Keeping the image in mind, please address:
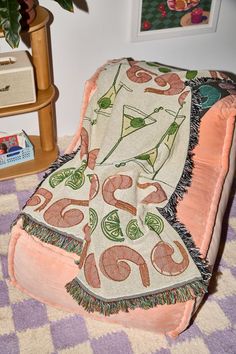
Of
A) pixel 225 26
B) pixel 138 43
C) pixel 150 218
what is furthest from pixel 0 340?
pixel 225 26

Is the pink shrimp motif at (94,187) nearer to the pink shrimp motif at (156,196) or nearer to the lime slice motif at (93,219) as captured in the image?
the lime slice motif at (93,219)

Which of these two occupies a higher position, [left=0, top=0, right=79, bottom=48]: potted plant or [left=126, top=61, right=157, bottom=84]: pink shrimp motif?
[left=0, top=0, right=79, bottom=48]: potted plant

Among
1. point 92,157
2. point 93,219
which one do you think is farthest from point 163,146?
point 93,219

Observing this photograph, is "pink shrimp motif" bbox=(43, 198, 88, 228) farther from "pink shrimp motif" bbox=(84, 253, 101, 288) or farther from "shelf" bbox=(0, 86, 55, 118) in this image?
"shelf" bbox=(0, 86, 55, 118)

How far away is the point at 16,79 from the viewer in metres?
2.09

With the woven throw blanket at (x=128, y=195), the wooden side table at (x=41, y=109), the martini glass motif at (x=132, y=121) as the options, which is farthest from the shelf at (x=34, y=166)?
the martini glass motif at (x=132, y=121)

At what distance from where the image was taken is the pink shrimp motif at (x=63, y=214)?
1711 millimetres

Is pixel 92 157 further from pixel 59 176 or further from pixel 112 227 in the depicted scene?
pixel 112 227

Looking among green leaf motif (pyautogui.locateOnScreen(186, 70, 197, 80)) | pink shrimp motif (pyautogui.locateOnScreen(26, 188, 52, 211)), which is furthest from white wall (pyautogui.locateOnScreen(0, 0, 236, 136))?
pink shrimp motif (pyautogui.locateOnScreen(26, 188, 52, 211))

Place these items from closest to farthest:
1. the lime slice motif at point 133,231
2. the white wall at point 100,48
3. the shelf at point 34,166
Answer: the lime slice motif at point 133,231
the white wall at point 100,48
the shelf at point 34,166

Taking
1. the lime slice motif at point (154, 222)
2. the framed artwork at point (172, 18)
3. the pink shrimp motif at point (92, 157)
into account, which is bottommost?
the lime slice motif at point (154, 222)

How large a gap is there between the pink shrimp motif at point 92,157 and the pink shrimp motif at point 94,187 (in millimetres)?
78

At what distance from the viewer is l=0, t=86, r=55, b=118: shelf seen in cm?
214

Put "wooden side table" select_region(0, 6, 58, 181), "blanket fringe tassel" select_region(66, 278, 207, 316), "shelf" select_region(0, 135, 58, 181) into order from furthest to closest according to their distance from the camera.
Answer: "shelf" select_region(0, 135, 58, 181), "wooden side table" select_region(0, 6, 58, 181), "blanket fringe tassel" select_region(66, 278, 207, 316)
